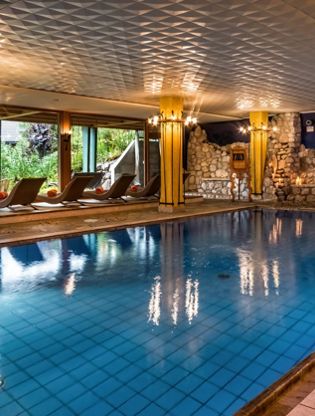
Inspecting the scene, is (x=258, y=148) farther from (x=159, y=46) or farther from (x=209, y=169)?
(x=159, y=46)

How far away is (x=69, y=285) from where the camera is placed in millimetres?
4918

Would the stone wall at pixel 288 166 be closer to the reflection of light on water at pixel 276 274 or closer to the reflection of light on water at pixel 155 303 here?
the reflection of light on water at pixel 276 274

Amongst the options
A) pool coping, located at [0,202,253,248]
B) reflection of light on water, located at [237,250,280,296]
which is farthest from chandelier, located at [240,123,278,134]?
reflection of light on water, located at [237,250,280,296]

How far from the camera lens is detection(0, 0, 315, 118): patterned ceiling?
4.74m

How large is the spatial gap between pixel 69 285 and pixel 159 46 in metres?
3.81

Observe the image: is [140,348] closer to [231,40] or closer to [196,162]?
[231,40]

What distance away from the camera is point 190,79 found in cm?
841

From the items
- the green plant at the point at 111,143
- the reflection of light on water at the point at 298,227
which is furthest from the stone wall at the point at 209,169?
the reflection of light on water at the point at 298,227

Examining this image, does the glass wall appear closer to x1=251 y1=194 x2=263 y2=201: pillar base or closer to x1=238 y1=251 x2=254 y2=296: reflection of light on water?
x1=251 y1=194 x2=263 y2=201: pillar base

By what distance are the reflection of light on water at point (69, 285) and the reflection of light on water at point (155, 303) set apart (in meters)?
0.97

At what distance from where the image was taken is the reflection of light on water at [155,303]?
3.85 m

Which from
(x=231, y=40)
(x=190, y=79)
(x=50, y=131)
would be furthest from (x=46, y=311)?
(x=50, y=131)

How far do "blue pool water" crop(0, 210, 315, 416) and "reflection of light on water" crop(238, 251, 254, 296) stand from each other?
0.07 ft

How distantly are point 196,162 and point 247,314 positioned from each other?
45.5ft
